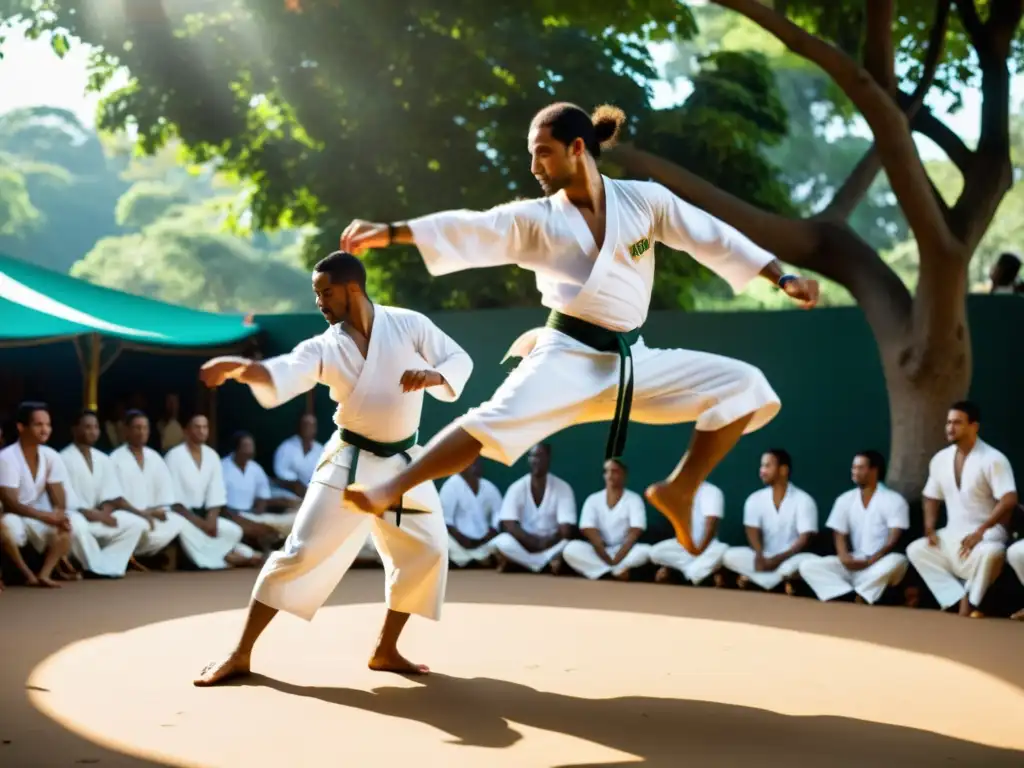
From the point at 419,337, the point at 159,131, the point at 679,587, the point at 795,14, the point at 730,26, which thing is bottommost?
the point at 679,587

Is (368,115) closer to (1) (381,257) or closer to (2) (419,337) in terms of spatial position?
(1) (381,257)

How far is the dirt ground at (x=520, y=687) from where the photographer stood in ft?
13.1

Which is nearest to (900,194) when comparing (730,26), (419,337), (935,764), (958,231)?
(958,231)

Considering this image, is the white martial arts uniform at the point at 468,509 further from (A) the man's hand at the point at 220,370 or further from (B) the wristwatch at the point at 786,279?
(B) the wristwatch at the point at 786,279

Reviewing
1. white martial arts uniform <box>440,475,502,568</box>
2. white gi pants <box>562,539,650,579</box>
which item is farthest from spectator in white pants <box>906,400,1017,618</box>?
white martial arts uniform <box>440,475,502,568</box>

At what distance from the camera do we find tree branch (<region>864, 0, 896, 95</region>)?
28.7 ft

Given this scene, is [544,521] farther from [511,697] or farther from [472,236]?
[472,236]

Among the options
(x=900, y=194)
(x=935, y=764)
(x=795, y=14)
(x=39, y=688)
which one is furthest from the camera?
(x=795, y=14)

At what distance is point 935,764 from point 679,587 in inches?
198

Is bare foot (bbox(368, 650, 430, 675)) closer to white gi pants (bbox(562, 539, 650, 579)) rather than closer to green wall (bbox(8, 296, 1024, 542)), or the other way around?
white gi pants (bbox(562, 539, 650, 579))

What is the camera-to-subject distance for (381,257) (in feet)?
43.8

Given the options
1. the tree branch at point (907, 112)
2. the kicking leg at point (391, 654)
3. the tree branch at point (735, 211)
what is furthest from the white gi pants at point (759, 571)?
the kicking leg at point (391, 654)

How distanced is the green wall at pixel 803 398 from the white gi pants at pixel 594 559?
20.4 inches

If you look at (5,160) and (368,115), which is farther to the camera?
(5,160)
